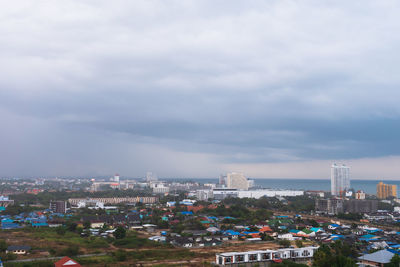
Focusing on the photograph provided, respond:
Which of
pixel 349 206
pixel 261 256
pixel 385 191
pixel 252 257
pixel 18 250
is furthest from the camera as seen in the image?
pixel 385 191

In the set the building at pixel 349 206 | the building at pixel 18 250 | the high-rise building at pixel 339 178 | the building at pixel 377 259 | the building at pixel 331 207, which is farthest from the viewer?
the high-rise building at pixel 339 178

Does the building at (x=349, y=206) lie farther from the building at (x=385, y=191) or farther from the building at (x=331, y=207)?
the building at (x=385, y=191)

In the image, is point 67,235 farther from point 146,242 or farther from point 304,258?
point 304,258

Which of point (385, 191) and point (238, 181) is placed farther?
point (238, 181)

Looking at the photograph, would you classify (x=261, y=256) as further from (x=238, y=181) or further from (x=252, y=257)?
(x=238, y=181)

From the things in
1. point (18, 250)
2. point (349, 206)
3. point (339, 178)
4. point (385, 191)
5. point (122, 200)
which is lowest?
point (122, 200)


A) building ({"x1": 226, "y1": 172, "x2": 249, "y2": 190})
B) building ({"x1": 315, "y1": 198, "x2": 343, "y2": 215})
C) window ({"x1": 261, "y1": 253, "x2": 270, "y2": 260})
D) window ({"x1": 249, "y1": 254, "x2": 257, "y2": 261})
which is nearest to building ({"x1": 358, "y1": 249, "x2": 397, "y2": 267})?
window ({"x1": 261, "y1": 253, "x2": 270, "y2": 260})

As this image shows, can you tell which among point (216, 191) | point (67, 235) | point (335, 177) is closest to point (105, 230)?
point (67, 235)

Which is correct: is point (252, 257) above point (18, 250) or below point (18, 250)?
above

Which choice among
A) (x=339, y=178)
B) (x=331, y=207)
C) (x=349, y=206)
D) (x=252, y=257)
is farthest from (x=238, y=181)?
(x=252, y=257)

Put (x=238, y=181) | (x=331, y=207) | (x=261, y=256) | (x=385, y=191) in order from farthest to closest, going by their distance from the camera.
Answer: (x=238, y=181) < (x=385, y=191) < (x=331, y=207) < (x=261, y=256)

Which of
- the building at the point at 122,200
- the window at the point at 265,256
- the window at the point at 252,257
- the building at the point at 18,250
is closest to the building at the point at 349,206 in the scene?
the building at the point at 122,200
